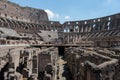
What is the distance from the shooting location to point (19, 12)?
66.7 meters

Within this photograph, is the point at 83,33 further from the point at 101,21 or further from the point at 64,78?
the point at 64,78

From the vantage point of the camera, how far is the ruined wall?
191 feet

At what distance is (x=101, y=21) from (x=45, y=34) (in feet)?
62.8

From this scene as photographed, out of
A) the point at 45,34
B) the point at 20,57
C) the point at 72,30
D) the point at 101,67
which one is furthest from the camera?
the point at 72,30

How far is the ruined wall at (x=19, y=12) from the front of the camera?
5816cm

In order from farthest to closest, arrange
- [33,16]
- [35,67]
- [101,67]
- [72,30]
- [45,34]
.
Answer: [33,16] → [72,30] → [45,34] → [35,67] → [101,67]

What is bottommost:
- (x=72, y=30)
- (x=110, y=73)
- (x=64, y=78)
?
(x=64, y=78)

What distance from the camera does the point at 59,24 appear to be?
70.4 m

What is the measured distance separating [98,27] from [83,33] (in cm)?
534

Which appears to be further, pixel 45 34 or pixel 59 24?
pixel 59 24

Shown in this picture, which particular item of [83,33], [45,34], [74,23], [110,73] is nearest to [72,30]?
[74,23]

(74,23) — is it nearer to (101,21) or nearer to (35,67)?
(101,21)

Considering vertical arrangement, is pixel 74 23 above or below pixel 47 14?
below

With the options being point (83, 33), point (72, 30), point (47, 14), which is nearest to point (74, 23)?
point (72, 30)
